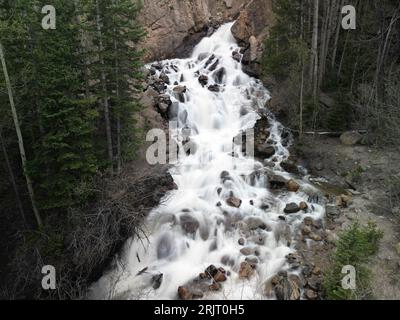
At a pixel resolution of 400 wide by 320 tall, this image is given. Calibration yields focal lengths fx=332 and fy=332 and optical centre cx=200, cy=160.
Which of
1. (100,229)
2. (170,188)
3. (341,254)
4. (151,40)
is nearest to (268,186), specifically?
(170,188)

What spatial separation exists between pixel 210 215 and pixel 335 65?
13.7 m

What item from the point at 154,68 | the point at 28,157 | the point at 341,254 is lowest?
the point at 341,254

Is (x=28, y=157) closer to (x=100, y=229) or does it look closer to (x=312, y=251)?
(x=100, y=229)

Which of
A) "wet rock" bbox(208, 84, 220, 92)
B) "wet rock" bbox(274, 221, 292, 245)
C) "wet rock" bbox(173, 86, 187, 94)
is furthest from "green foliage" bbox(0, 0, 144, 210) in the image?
"wet rock" bbox(208, 84, 220, 92)

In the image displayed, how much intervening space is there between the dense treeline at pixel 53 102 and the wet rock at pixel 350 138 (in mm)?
10698

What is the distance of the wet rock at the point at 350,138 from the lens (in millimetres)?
16688

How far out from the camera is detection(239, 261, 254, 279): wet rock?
35.7 feet

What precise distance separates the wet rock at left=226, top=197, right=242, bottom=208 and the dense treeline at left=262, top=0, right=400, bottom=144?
19.6ft

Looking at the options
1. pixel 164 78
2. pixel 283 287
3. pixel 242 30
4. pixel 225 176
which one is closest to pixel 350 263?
pixel 283 287

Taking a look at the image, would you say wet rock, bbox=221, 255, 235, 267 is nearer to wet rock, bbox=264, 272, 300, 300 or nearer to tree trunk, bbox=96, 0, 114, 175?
wet rock, bbox=264, 272, 300, 300

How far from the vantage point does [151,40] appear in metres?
25.5

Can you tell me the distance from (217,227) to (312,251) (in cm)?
355

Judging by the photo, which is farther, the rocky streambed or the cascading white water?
the cascading white water

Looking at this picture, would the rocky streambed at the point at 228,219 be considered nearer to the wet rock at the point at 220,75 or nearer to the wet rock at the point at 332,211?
the wet rock at the point at 332,211
